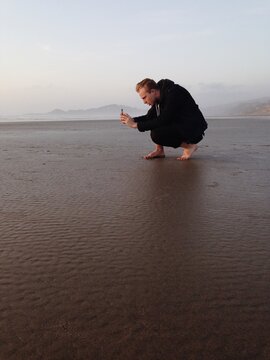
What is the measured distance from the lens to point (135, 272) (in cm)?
174

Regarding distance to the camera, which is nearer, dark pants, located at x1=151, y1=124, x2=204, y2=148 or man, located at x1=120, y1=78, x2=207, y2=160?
man, located at x1=120, y1=78, x2=207, y2=160

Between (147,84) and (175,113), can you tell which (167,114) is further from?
(147,84)

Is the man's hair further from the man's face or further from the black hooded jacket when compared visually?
the black hooded jacket

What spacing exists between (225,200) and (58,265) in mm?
1707

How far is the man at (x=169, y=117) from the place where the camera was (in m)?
5.00

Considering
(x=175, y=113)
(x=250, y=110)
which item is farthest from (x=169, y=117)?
(x=250, y=110)

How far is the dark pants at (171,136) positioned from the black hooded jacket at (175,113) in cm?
5

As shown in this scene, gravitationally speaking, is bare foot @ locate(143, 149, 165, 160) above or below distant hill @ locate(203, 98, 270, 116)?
below

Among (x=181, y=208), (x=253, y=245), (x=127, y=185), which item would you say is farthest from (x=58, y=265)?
(x=127, y=185)

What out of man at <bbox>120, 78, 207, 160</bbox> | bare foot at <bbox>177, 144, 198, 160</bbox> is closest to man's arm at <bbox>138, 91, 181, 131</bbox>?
man at <bbox>120, 78, 207, 160</bbox>

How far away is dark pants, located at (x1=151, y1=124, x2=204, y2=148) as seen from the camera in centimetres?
538

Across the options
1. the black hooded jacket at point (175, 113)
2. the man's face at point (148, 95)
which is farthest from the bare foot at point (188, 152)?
the man's face at point (148, 95)

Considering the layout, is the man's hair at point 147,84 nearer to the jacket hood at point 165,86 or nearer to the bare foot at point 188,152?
the jacket hood at point 165,86

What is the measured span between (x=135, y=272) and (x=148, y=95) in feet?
11.9
